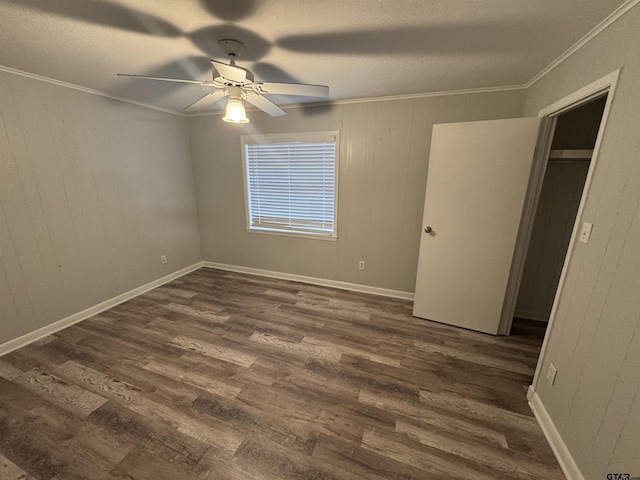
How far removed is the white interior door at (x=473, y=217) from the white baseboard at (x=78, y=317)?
341 centimetres

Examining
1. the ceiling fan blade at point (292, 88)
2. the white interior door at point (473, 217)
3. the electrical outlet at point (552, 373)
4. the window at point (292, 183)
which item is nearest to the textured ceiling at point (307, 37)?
the ceiling fan blade at point (292, 88)

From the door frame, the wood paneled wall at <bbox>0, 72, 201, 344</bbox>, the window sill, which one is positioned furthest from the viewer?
the window sill

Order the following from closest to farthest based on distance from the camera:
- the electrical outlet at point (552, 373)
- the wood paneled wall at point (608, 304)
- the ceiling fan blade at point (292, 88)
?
the wood paneled wall at point (608, 304) → the electrical outlet at point (552, 373) → the ceiling fan blade at point (292, 88)

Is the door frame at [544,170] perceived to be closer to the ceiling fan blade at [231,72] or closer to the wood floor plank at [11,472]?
the ceiling fan blade at [231,72]

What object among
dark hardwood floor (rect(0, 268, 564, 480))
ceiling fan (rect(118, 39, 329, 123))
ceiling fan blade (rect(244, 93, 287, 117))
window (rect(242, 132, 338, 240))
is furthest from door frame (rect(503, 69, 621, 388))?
ceiling fan blade (rect(244, 93, 287, 117))

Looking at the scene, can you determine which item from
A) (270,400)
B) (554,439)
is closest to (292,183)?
(270,400)

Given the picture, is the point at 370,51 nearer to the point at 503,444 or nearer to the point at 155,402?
the point at 503,444

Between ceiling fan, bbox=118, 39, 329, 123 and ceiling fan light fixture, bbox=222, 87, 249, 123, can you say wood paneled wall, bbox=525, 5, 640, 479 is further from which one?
ceiling fan light fixture, bbox=222, 87, 249, 123

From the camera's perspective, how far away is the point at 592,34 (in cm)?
142

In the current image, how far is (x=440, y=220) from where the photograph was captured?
2.43 meters

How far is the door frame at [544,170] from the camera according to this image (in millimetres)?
1294

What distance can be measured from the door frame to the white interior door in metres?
0.12

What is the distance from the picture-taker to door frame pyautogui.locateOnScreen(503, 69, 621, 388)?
1.29m

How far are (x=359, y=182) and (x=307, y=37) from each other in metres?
1.64
